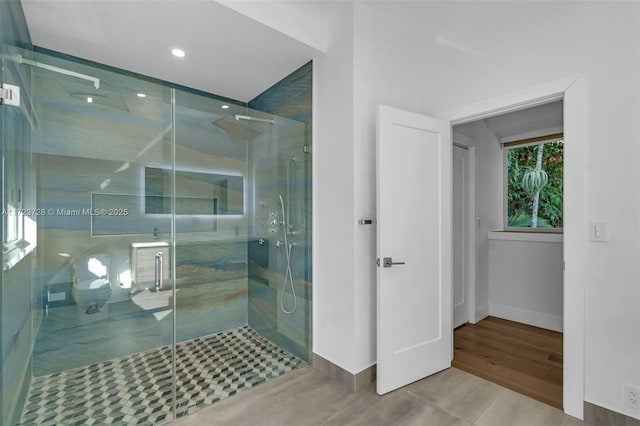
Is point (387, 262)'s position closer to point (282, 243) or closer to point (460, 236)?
point (282, 243)

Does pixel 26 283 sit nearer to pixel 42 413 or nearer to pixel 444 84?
pixel 42 413

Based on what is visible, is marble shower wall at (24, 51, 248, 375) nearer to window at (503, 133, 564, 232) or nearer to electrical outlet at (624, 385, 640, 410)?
electrical outlet at (624, 385, 640, 410)

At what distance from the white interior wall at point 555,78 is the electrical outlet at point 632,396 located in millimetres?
30

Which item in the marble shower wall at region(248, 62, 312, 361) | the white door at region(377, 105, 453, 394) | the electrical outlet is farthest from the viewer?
the marble shower wall at region(248, 62, 312, 361)

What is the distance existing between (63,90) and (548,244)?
14.8 ft

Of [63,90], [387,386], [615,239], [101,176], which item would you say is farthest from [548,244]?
[63,90]

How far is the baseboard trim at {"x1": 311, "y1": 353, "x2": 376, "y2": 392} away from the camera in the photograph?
7.46ft

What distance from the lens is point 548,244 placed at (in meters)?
3.40

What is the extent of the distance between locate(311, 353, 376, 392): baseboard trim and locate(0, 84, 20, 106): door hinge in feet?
8.41

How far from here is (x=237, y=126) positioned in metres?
2.55

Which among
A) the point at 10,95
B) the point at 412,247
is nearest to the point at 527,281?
the point at 412,247

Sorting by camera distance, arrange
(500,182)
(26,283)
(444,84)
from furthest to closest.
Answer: (500,182) < (444,84) < (26,283)

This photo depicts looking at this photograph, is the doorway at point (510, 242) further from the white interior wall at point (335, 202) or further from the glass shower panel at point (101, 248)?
the glass shower panel at point (101, 248)

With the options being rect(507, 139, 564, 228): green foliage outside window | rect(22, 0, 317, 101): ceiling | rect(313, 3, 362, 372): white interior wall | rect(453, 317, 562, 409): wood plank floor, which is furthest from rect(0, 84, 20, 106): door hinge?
rect(507, 139, 564, 228): green foliage outside window
